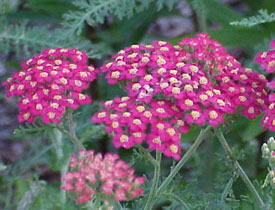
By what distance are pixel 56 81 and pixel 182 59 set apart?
354mm

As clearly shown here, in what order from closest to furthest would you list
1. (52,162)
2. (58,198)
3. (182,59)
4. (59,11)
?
(182,59)
(58,198)
(52,162)
(59,11)

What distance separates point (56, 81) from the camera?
191 cm

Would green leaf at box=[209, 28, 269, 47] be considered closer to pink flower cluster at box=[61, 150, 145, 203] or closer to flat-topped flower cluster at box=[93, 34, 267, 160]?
flat-topped flower cluster at box=[93, 34, 267, 160]

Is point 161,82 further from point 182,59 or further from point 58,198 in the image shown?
point 58,198

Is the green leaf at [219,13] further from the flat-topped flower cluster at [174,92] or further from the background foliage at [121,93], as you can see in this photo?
the flat-topped flower cluster at [174,92]

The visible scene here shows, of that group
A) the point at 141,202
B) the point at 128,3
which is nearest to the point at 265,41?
the point at 128,3

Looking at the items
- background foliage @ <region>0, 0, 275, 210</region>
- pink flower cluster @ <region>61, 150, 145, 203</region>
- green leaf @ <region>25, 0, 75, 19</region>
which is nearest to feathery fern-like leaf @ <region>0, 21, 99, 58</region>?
background foliage @ <region>0, 0, 275, 210</region>

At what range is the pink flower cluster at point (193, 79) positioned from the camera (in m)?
1.80

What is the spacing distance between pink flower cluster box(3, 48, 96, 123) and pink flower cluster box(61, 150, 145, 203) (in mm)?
223

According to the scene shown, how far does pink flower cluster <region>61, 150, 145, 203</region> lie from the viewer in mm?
1613

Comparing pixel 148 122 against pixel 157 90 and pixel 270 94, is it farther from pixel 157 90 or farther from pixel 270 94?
pixel 270 94

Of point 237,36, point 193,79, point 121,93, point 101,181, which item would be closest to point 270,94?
point 193,79

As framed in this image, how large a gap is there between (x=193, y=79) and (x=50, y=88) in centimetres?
39

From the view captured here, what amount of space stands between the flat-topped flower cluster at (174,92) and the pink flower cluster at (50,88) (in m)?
0.09
